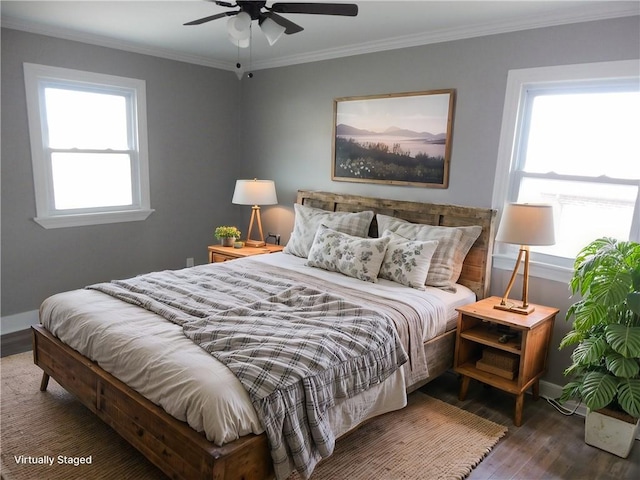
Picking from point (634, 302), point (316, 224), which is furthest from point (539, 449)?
point (316, 224)

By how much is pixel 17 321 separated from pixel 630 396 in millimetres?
4380

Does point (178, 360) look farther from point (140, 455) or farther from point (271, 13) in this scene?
point (271, 13)

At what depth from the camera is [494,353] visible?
2.86 meters

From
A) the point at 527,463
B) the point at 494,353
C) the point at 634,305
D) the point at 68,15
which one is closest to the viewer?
the point at 634,305

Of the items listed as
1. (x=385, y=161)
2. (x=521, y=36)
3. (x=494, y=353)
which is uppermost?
(x=521, y=36)

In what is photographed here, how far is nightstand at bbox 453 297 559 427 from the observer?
2674 mm

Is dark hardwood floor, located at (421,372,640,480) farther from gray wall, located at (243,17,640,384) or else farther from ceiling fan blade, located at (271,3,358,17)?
ceiling fan blade, located at (271,3,358,17)

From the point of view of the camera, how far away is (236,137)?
5.13 meters

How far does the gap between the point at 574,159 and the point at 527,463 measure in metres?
1.92

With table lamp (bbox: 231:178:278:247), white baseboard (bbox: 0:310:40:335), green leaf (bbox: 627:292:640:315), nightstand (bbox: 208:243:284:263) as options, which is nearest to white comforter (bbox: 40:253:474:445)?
green leaf (bbox: 627:292:640:315)

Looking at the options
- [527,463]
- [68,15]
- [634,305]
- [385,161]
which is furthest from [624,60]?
[68,15]

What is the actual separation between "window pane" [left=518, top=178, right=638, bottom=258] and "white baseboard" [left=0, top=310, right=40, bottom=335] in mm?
4069

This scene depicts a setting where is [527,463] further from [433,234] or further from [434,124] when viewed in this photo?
[434,124]

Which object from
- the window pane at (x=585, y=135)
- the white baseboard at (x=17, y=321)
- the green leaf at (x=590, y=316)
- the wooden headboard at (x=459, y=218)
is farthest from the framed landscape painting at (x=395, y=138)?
the white baseboard at (x=17, y=321)
